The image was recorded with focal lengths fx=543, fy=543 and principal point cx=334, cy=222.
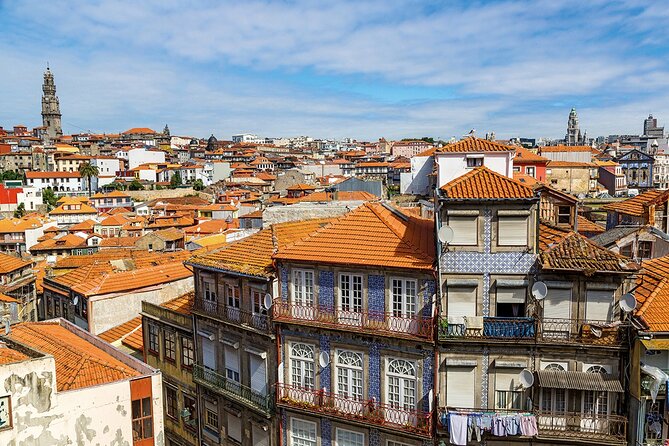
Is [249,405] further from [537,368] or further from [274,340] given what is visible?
[537,368]

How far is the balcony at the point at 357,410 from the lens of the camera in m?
19.9

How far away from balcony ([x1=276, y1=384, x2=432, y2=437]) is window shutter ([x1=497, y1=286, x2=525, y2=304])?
4900mm

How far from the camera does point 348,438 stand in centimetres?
2153

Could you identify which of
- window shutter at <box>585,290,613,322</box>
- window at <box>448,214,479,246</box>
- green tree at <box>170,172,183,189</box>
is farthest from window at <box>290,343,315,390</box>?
green tree at <box>170,172,183,189</box>

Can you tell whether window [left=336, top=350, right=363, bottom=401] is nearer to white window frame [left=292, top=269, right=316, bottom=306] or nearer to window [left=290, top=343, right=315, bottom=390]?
window [left=290, top=343, right=315, bottom=390]

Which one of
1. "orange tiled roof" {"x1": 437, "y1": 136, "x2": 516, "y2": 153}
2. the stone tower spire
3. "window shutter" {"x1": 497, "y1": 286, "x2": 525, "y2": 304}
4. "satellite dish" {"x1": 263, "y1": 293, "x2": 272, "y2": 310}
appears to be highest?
the stone tower spire

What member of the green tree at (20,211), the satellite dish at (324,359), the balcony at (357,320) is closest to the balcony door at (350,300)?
the balcony at (357,320)

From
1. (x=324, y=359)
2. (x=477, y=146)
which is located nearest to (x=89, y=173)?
(x=477, y=146)

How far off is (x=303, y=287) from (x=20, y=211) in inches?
4373

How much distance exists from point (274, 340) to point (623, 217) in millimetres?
22263

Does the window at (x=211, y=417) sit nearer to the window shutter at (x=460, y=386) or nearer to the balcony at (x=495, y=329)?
the window shutter at (x=460, y=386)

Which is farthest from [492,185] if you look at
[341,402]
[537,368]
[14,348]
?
[14,348]

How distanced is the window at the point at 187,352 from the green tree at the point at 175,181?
12175 centimetres

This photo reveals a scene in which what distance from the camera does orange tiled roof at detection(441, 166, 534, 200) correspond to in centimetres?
1931
